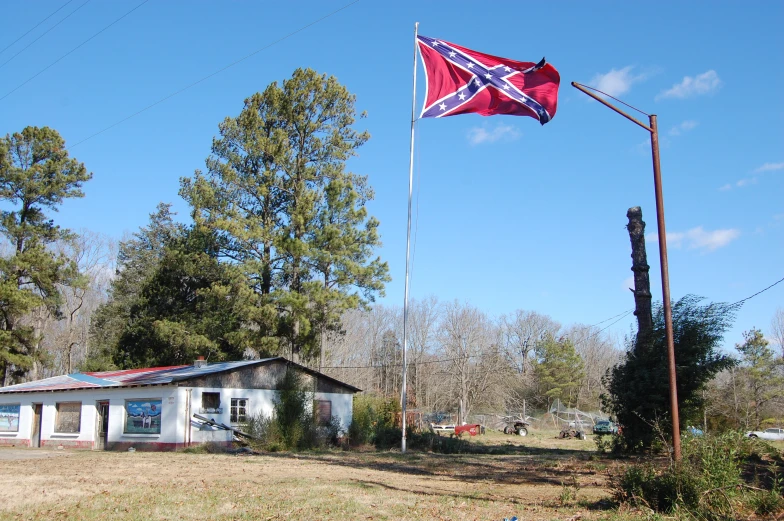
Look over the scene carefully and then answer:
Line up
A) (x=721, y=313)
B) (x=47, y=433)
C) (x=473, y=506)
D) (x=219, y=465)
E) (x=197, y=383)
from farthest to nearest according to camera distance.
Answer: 1. (x=47, y=433)
2. (x=197, y=383)
3. (x=721, y=313)
4. (x=219, y=465)
5. (x=473, y=506)

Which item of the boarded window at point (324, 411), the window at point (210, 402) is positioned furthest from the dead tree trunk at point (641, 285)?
the window at point (210, 402)

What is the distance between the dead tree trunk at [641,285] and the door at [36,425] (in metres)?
27.4

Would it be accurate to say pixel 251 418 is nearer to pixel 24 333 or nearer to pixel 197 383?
pixel 197 383

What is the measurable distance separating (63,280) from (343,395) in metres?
20.1

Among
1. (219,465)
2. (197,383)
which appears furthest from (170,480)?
(197,383)

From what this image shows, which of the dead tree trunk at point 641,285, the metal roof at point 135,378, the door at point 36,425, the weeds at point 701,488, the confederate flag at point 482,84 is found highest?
the confederate flag at point 482,84

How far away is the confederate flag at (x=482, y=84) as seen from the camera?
637 inches

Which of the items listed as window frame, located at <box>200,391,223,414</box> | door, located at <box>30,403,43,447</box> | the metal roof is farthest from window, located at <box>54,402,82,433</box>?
window frame, located at <box>200,391,223,414</box>

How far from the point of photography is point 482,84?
17172mm

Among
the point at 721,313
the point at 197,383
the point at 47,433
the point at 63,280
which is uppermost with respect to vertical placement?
the point at 63,280

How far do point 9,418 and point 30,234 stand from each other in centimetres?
1252

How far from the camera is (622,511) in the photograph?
30.8 ft

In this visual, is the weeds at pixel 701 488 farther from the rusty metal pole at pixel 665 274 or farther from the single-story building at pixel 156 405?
the single-story building at pixel 156 405

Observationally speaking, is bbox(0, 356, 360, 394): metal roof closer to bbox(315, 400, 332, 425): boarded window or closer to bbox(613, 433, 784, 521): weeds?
bbox(315, 400, 332, 425): boarded window
